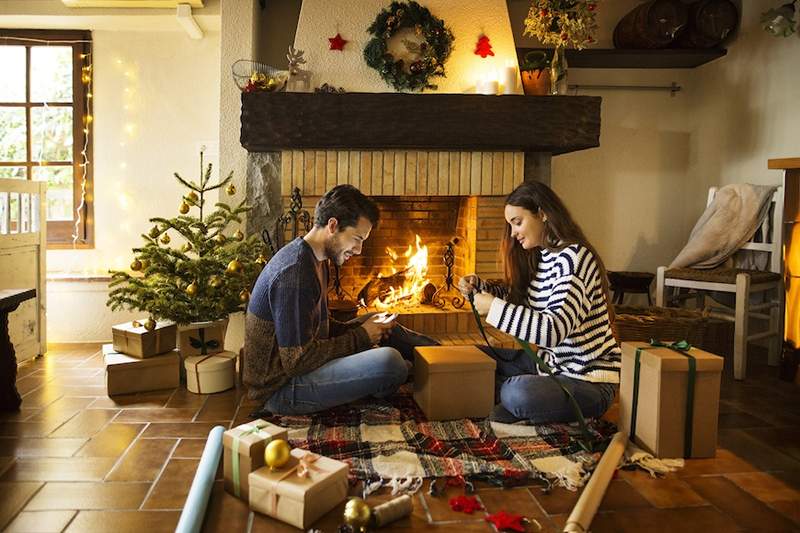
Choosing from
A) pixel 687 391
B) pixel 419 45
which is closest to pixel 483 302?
pixel 687 391

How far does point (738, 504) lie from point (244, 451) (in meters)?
1.53

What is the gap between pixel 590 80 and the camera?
484 centimetres

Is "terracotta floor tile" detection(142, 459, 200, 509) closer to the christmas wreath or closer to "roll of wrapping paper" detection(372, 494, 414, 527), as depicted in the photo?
"roll of wrapping paper" detection(372, 494, 414, 527)

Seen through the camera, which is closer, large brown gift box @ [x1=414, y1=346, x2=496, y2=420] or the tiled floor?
the tiled floor

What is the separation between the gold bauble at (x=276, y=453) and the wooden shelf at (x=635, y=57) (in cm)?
338

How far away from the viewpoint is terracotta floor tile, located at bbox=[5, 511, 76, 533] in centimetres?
183

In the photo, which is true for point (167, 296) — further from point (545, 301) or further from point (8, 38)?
point (8, 38)

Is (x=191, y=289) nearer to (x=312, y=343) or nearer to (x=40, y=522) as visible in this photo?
(x=312, y=343)

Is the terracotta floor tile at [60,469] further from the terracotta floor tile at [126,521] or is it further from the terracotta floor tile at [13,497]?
the terracotta floor tile at [126,521]

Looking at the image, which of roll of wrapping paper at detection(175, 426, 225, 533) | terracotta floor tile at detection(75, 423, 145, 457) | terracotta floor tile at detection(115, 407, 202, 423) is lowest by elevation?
terracotta floor tile at detection(75, 423, 145, 457)

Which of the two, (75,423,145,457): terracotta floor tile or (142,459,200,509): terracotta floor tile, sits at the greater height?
(75,423,145,457): terracotta floor tile

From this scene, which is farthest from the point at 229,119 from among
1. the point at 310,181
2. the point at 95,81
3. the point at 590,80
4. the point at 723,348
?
the point at 723,348

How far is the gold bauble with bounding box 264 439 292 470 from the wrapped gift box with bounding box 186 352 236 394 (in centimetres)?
138

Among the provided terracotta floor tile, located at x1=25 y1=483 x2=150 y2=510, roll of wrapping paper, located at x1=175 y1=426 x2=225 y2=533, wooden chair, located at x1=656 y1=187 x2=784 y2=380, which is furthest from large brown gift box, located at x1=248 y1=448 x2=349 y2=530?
wooden chair, located at x1=656 y1=187 x2=784 y2=380
